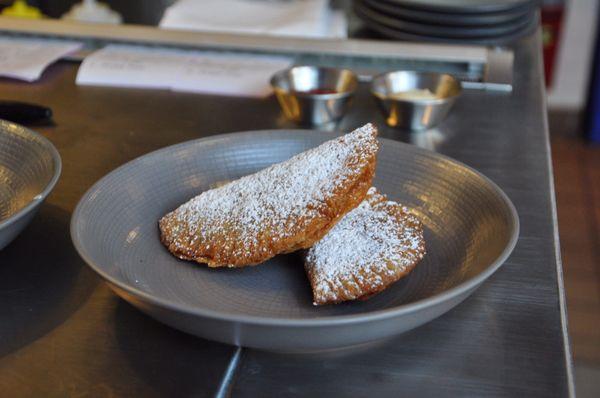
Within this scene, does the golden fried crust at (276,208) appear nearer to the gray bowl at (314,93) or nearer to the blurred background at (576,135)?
the gray bowl at (314,93)

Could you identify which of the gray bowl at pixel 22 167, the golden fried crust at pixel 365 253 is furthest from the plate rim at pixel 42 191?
the golden fried crust at pixel 365 253

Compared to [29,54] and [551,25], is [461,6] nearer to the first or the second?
[29,54]

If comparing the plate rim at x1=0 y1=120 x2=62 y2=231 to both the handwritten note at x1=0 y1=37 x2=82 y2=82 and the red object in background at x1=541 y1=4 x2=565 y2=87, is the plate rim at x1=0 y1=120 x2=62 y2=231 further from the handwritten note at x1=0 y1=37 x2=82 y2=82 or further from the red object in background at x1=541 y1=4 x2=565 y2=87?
the red object in background at x1=541 y1=4 x2=565 y2=87

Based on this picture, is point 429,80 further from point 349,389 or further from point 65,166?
point 349,389

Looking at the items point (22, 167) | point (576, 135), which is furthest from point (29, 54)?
point (576, 135)

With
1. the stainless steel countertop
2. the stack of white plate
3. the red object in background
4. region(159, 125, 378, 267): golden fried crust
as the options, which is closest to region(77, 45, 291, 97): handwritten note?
the stack of white plate

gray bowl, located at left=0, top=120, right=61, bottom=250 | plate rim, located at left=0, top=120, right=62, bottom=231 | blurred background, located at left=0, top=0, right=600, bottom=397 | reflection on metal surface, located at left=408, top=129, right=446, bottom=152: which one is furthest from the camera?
blurred background, located at left=0, top=0, right=600, bottom=397
